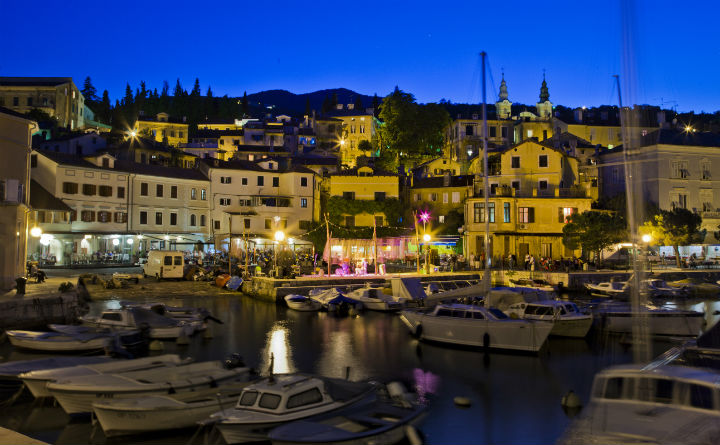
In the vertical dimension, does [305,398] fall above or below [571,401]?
above

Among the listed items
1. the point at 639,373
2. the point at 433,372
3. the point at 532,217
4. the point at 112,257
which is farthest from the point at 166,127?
the point at 639,373

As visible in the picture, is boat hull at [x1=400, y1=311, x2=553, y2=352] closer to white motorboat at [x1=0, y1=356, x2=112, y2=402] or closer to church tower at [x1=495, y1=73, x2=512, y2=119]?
white motorboat at [x1=0, y1=356, x2=112, y2=402]

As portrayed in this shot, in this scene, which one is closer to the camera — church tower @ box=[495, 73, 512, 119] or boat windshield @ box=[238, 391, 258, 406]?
boat windshield @ box=[238, 391, 258, 406]

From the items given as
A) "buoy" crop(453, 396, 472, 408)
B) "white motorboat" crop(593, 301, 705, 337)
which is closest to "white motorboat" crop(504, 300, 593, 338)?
"white motorboat" crop(593, 301, 705, 337)

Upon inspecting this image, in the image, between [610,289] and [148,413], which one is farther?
[610,289]

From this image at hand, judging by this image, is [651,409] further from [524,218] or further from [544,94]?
[544,94]

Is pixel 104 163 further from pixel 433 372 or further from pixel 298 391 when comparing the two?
pixel 298 391

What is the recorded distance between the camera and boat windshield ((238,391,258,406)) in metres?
12.9

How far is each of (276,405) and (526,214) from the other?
153 feet

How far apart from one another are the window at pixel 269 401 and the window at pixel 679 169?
197 feet

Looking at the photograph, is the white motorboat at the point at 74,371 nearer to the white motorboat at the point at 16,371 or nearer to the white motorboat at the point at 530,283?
the white motorboat at the point at 16,371

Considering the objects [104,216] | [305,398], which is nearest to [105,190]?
[104,216]

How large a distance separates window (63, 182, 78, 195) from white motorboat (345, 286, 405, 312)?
3192cm

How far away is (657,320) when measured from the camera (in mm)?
27984
